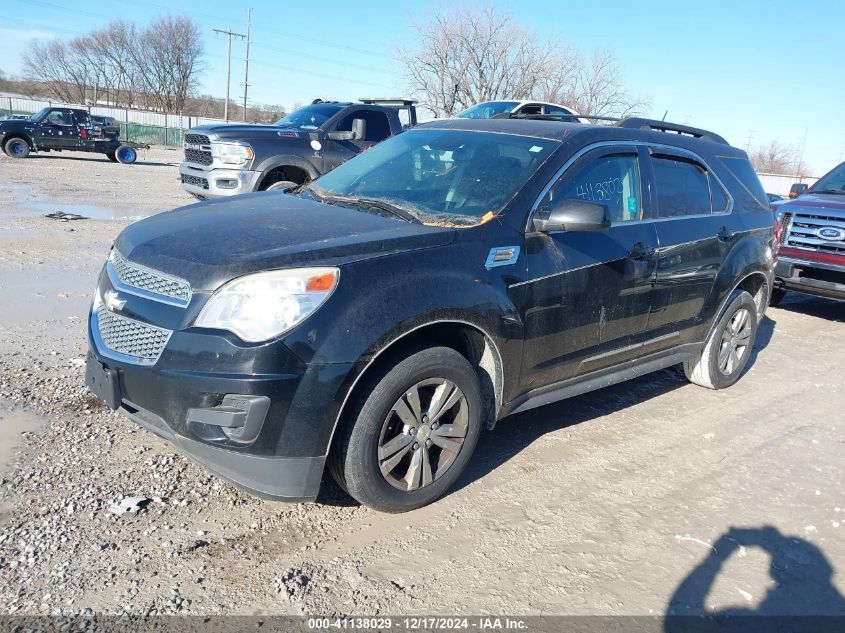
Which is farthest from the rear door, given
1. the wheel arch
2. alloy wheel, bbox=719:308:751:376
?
the wheel arch

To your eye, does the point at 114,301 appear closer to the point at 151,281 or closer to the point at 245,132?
the point at 151,281

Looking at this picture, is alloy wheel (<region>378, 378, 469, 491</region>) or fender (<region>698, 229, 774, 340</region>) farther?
fender (<region>698, 229, 774, 340</region>)

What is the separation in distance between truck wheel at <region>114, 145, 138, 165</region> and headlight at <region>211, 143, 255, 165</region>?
2033 cm

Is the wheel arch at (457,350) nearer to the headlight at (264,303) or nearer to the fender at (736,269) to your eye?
the headlight at (264,303)

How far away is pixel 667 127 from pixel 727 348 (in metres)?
1.84

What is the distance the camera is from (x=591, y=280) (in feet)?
13.0

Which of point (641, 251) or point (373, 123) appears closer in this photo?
point (641, 251)

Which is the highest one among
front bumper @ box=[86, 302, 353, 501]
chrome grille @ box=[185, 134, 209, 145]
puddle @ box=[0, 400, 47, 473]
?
chrome grille @ box=[185, 134, 209, 145]

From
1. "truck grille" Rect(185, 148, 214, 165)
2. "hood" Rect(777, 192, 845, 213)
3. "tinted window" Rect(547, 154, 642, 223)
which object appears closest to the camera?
"tinted window" Rect(547, 154, 642, 223)

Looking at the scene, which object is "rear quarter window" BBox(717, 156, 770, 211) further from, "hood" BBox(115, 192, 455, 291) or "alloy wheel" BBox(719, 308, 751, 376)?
"hood" BBox(115, 192, 455, 291)

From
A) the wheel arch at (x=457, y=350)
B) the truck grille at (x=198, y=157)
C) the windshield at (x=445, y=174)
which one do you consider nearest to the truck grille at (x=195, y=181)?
the truck grille at (x=198, y=157)

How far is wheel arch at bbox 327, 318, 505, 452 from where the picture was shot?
305cm

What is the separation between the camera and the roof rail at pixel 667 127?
4777 mm

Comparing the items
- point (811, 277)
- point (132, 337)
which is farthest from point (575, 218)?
point (811, 277)
